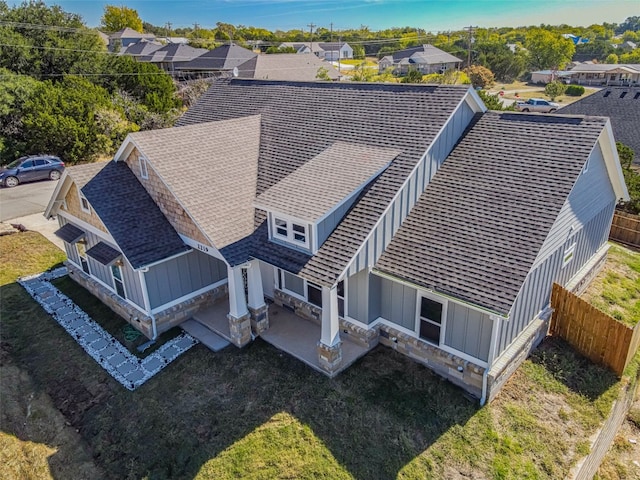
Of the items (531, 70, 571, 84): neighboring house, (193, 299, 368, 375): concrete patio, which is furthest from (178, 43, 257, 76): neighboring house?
(531, 70, 571, 84): neighboring house

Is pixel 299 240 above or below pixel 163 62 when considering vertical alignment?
below

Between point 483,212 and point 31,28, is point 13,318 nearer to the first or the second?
point 483,212

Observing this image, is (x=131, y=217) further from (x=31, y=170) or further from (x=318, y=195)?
(x=31, y=170)

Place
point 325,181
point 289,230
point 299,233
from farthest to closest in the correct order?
point 325,181
point 289,230
point 299,233

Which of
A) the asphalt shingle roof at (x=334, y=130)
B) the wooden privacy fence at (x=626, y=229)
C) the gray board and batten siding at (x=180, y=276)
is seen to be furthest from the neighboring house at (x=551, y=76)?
the gray board and batten siding at (x=180, y=276)

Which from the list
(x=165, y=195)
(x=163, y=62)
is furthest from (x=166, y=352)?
(x=163, y=62)

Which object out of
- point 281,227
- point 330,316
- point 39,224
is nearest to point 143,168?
point 281,227
